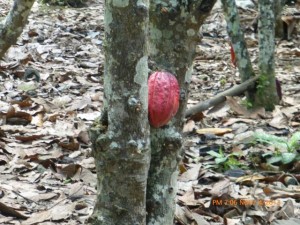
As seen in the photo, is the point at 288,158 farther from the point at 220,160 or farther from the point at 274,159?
the point at 220,160

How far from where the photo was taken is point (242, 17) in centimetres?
807

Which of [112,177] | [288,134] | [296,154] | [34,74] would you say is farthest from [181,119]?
[34,74]

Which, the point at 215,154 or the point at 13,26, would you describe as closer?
the point at 13,26

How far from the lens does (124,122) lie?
1.59m

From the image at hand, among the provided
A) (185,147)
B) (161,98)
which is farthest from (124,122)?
(185,147)

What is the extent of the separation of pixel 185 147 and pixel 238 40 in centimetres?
122

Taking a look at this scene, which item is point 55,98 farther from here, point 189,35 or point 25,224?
point 189,35

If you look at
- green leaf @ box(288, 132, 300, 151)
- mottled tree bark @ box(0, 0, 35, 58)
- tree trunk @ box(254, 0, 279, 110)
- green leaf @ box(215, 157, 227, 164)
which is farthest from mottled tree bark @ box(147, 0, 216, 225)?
tree trunk @ box(254, 0, 279, 110)

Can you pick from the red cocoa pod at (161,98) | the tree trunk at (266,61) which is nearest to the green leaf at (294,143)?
the tree trunk at (266,61)

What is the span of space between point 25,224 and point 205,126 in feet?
6.64

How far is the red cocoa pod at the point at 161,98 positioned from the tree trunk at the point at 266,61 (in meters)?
2.71

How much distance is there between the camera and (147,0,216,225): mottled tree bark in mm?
1735

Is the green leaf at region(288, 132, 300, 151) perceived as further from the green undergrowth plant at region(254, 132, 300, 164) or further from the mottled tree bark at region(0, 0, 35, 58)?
the mottled tree bark at region(0, 0, 35, 58)

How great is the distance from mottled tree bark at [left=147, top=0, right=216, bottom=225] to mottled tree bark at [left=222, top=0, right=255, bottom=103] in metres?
2.67
